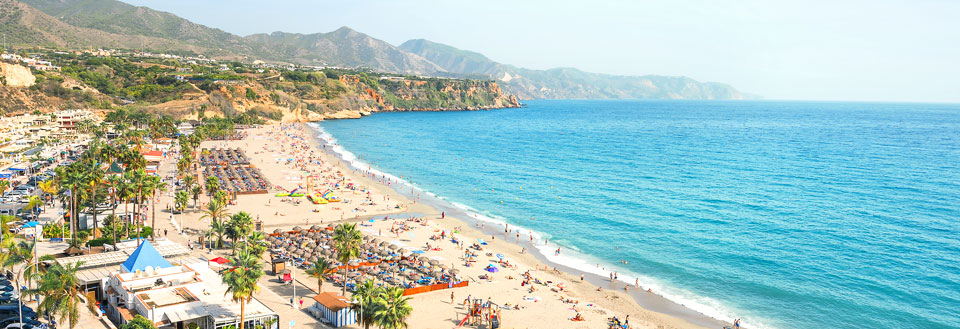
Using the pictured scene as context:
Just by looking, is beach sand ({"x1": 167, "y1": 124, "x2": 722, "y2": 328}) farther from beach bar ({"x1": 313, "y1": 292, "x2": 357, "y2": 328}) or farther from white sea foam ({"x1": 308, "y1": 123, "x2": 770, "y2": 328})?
beach bar ({"x1": 313, "y1": 292, "x2": 357, "y2": 328})

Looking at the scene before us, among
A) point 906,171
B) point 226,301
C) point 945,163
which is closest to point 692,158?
point 906,171

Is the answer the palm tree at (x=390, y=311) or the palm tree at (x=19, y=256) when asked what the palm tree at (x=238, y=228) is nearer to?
the palm tree at (x=19, y=256)

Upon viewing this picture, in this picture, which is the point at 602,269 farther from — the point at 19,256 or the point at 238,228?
the point at 19,256

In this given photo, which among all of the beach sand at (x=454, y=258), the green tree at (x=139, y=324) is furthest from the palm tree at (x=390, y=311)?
the green tree at (x=139, y=324)

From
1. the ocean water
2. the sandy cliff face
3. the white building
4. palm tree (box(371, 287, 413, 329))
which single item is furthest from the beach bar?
the sandy cliff face

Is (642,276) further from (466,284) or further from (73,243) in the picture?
(73,243)

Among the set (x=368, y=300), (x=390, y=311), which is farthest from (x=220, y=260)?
(x=390, y=311)

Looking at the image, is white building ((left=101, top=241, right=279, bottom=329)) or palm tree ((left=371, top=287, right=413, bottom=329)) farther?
white building ((left=101, top=241, right=279, bottom=329))
